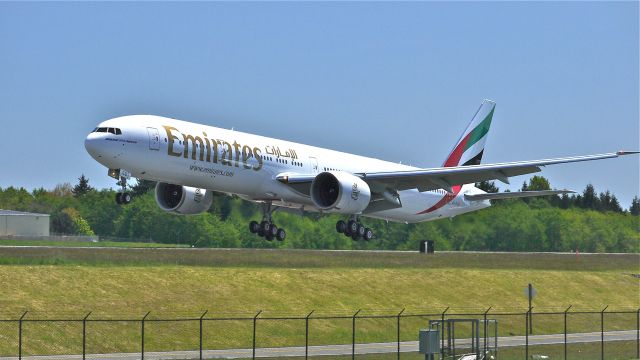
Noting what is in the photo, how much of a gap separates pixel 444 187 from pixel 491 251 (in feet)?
96.5

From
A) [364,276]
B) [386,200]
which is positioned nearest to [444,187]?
[386,200]

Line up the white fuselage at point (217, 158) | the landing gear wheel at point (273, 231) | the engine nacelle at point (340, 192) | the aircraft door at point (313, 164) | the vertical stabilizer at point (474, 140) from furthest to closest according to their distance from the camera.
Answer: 1. the vertical stabilizer at point (474, 140)
2. the landing gear wheel at point (273, 231)
3. the aircraft door at point (313, 164)
4. the engine nacelle at point (340, 192)
5. the white fuselage at point (217, 158)

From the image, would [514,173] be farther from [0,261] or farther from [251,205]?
[0,261]

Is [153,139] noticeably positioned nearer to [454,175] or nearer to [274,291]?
[274,291]

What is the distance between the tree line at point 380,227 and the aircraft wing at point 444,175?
39.0ft

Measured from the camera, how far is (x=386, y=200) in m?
59.3

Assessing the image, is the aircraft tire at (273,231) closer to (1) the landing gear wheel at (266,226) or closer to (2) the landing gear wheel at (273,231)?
(2) the landing gear wheel at (273,231)

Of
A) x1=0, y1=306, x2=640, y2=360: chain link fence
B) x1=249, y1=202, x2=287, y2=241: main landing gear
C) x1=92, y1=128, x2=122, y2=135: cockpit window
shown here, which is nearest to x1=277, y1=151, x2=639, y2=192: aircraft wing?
x1=249, y1=202, x2=287, y2=241: main landing gear

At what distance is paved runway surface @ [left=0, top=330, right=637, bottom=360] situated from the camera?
140ft

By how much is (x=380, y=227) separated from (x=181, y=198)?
36.4m

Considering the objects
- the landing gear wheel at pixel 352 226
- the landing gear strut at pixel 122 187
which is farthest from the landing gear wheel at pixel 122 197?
the landing gear wheel at pixel 352 226

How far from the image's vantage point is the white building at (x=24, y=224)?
333 feet

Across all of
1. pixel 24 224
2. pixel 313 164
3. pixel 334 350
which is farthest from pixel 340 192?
pixel 24 224

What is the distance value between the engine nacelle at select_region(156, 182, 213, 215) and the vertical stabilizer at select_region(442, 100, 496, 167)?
18.3 meters
